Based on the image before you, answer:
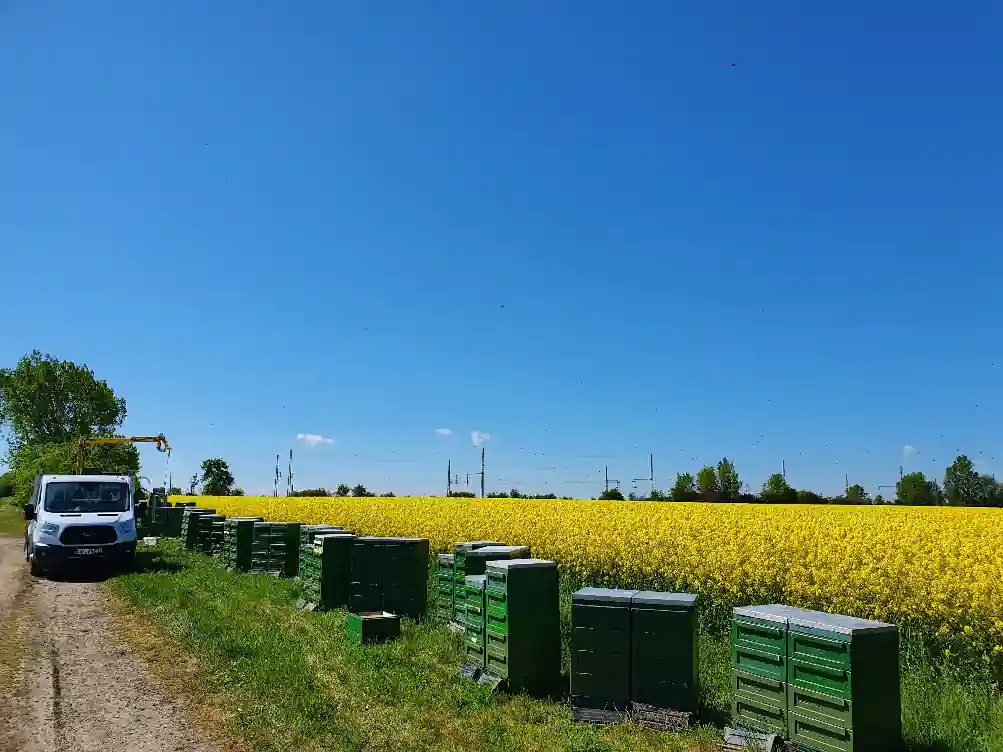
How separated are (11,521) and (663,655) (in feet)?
172

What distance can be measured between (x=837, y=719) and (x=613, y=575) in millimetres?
7520

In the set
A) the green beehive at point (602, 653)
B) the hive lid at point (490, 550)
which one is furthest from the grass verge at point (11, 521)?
the green beehive at point (602, 653)

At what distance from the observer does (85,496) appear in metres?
20.2

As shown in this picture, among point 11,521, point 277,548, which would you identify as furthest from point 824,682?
point 11,521

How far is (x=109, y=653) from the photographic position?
34.5 feet

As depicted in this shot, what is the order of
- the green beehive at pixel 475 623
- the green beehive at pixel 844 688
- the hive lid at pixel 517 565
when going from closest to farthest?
the green beehive at pixel 844 688
the hive lid at pixel 517 565
the green beehive at pixel 475 623

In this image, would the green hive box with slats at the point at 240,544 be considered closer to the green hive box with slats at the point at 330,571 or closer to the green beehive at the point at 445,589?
the green hive box with slats at the point at 330,571

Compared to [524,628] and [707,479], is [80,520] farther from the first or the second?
[707,479]

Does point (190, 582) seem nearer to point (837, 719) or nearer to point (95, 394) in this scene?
point (837, 719)

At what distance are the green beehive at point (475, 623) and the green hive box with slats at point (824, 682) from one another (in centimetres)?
333

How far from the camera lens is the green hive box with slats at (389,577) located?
1312cm

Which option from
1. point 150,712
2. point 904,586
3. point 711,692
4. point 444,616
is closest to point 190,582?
point 444,616

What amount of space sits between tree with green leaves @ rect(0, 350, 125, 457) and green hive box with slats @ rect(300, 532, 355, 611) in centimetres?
6444

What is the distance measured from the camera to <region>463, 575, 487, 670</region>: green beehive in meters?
9.27
